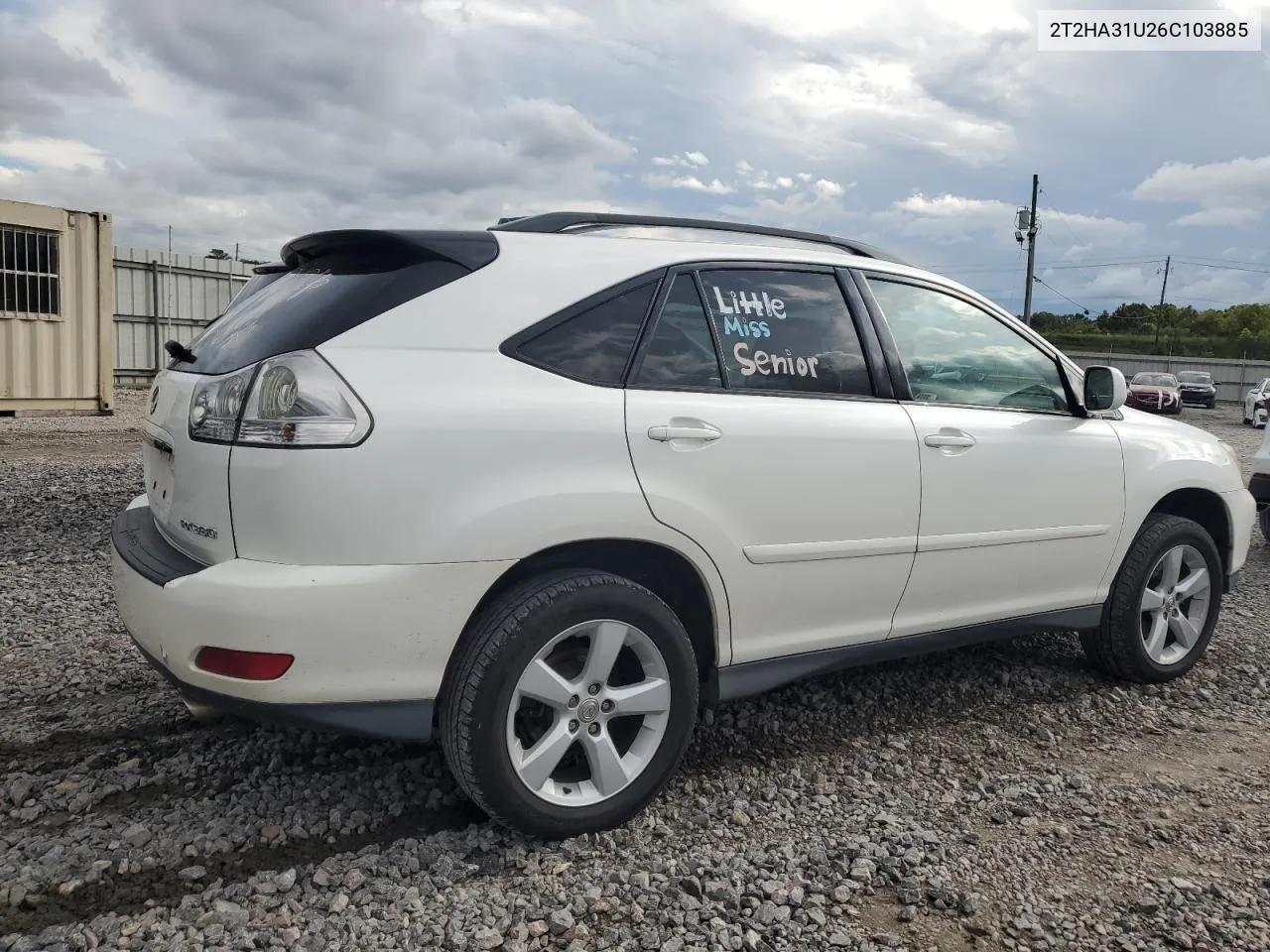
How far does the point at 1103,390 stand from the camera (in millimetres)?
3895

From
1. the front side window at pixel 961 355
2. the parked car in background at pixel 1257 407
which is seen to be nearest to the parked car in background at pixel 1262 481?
the front side window at pixel 961 355

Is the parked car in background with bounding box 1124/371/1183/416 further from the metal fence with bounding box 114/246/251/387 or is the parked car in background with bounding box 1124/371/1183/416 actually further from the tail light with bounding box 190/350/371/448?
the tail light with bounding box 190/350/371/448

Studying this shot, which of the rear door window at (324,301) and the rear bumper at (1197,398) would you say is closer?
the rear door window at (324,301)

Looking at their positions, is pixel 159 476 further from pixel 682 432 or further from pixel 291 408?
Answer: pixel 682 432

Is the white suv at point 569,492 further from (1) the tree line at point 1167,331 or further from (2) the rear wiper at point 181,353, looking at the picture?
(1) the tree line at point 1167,331

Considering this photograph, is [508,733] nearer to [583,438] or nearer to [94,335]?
[583,438]

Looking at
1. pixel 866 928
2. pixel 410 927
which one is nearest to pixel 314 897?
pixel 410 927

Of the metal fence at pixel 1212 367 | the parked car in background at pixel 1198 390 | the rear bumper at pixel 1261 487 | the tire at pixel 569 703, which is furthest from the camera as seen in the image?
the metal fence at pixel 1212 367

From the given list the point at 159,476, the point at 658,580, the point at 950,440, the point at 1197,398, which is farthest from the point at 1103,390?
the point at 1197,398

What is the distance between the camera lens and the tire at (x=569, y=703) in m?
2.56

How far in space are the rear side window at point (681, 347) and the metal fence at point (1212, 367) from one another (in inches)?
Answer: 1907

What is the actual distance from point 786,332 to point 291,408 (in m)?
1.55

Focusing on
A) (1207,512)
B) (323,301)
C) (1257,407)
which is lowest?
(1207,512)

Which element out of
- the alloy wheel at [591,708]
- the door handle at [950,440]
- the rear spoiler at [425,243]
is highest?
the rear spoiler at [425,243]
